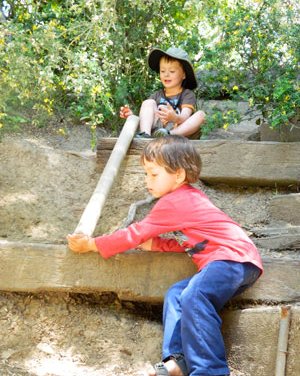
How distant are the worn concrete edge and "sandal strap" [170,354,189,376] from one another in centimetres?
41

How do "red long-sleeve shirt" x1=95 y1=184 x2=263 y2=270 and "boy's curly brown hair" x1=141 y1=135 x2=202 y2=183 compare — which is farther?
"boy's curly brown hair" x1=141 y1=135 x2=202 y2=183

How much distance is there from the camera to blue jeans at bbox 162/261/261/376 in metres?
2.22

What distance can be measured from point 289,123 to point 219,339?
6.00 ft

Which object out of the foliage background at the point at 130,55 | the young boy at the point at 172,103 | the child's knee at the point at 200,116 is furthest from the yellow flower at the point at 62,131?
the child's knee at the point at 200,116

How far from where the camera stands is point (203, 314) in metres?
2.29

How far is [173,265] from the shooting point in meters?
2.68


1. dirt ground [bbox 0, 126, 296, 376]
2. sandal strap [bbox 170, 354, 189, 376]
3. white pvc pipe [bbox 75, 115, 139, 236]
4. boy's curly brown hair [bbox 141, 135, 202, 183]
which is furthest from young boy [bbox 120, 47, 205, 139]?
sandal strap [bbox 170, 354, 189, 376]

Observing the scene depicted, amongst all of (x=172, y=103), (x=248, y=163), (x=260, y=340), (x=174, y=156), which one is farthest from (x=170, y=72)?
(x=260, y=340)

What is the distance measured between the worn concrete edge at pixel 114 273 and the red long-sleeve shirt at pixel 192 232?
15cm

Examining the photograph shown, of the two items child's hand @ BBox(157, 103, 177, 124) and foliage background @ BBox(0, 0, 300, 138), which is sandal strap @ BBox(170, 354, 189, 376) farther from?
child's hand @ BBox(157, 103, 177, 124)

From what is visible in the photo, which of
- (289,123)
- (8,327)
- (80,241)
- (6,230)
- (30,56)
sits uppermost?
(30,56)

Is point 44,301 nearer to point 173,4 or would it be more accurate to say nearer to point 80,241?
point 80,241

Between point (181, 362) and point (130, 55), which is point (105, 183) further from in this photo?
point (130, 55)

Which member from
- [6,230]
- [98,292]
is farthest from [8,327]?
[6,230]
